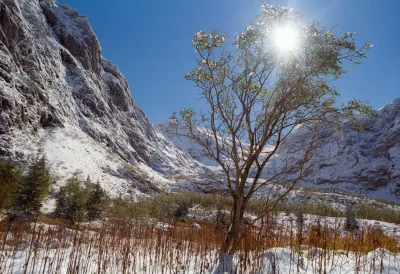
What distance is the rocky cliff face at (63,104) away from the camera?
3138 centimetres

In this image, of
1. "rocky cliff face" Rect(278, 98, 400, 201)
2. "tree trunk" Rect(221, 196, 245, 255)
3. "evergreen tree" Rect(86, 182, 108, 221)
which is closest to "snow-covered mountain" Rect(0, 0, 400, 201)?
"rocky cliff face" Rect(278, 98, 400, 201)

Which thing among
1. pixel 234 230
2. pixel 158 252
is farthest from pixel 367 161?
pixel 158 252

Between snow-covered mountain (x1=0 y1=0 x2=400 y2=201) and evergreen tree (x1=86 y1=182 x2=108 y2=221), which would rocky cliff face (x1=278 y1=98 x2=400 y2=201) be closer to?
snow-covered mountain (x1=0 y1=0 x2=400 y2=201)

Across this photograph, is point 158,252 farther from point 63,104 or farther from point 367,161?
point 367,161

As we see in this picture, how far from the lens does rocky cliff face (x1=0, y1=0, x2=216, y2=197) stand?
103 feet

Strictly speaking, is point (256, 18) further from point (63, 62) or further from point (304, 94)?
point (63, 62)

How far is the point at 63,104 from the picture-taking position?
45.6m

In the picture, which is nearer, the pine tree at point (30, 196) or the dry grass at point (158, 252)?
the dry grass at point (158, 252)

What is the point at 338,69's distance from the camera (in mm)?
6715

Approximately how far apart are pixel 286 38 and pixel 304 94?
1.50m

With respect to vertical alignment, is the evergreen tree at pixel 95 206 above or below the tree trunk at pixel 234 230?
below

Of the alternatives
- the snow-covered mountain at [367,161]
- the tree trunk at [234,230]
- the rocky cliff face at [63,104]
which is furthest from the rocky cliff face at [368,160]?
the tree trunk at [234,230]

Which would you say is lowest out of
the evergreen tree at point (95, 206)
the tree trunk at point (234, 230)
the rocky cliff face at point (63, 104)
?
the evergreen tree at point (95, 206)

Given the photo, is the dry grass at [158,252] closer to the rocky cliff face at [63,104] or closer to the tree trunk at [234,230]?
the tree trunk at [234,230]
